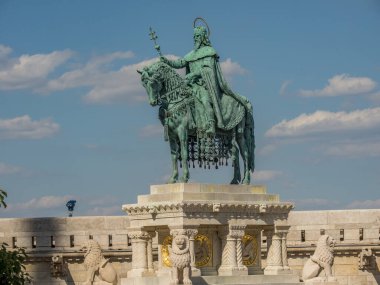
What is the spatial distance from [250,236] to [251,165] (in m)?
2.25

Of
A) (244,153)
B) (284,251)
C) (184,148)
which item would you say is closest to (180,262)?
(184,148)

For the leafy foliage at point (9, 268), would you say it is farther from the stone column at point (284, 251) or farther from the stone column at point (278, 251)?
the stone column at point (284, 251)

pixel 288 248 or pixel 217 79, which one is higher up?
pixel 217 79

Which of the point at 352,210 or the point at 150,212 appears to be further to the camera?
the point at 352,210

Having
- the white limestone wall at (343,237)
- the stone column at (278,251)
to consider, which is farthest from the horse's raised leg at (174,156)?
the white limestone wall at (343,237)

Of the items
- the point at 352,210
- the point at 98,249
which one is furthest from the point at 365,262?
the point at 98,249

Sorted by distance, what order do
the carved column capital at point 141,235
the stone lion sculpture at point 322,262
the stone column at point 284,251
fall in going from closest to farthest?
the carved column capital at point 141,235
the stone lion sculpture at point 322,262
the stone column at point 284,251

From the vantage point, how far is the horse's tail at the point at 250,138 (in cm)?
6419

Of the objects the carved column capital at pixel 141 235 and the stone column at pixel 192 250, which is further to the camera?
the carved column capital at pixel 141 235

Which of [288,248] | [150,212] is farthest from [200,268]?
[288,248]

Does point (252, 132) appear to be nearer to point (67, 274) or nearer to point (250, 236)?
point (250, 236)

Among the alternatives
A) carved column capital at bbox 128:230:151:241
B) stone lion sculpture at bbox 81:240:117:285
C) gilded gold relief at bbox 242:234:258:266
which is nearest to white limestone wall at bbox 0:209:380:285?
gilded gold relief at bbox 242:234:258:266

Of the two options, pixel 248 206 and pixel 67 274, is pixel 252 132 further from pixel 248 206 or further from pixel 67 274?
pixel 67 274

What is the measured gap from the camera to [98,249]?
2494 inches
